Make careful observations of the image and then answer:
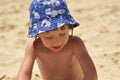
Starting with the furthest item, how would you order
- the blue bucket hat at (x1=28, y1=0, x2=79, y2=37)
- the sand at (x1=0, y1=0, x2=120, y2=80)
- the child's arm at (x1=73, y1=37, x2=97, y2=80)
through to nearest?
the sand at (x1=0, y1=0, x2=120, y2=80) → the child's arm at (x1=73, y1=37, x2=97, y2=80) → the blue bucket hat at (x1=28, y1=0, x2=79, y2=37)

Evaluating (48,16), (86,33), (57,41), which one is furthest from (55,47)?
(86,33)

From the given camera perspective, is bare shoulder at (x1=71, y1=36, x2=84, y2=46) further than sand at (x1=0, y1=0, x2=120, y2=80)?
No

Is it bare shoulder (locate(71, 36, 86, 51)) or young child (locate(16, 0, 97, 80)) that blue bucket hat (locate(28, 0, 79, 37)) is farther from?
bare shoulder (locate(71, 36, 86, 51))

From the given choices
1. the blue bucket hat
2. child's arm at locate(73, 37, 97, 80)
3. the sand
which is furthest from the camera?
the sand

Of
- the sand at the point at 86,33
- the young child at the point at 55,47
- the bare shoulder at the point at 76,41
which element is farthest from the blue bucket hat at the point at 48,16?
the sand at the point at 86,33

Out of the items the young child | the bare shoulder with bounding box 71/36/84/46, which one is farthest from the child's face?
the bare shoulder with bounding box 71/36/84/46

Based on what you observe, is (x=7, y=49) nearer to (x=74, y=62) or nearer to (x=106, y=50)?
(x=106, y=50)

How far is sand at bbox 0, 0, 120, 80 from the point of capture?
292 centimetres

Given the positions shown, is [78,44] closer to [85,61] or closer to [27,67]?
[85,61]

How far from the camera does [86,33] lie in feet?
12.0

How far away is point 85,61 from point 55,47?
0.75ft

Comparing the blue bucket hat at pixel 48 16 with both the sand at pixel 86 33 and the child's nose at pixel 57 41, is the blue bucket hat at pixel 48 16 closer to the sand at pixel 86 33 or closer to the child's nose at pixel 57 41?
the child's nose at pixel 57 41

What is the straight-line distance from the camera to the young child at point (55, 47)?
1.87m

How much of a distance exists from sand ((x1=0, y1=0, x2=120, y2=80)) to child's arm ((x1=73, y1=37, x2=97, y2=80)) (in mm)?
667
